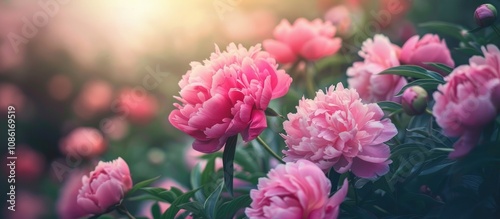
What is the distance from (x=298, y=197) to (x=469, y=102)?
21 cm

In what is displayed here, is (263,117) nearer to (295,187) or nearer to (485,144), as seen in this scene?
(295,187)

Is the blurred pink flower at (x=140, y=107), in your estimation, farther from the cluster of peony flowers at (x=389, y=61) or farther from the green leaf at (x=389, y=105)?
the green leaf at (x=389, y=105)

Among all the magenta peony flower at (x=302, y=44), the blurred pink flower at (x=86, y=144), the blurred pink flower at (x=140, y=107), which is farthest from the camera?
the blurred pink flower at (x=140, y=107)

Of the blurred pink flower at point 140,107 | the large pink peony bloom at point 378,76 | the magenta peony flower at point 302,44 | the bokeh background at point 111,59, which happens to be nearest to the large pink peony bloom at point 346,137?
the large pink peony bloom at point 378,76

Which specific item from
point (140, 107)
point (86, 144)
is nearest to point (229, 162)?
point (86, 144)

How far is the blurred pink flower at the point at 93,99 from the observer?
189cm

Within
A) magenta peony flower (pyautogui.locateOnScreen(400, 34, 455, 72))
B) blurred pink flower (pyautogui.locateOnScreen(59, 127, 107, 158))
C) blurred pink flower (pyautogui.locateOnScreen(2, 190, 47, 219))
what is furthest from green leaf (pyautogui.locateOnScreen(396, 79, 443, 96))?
blurred pink flower (pyautogui.locateOnScreen(2, 190, 47, 219))

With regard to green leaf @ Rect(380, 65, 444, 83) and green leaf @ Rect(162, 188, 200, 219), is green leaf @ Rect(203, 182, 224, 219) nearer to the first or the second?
green leaf @ Rect(162, 188, 200, 219)

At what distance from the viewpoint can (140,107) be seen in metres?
1.78

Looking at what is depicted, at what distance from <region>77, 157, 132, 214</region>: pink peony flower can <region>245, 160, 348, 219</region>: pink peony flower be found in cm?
24

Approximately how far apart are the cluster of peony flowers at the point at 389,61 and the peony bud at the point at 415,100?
0.14 m

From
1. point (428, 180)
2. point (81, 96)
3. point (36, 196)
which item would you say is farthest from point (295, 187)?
point (81, 96)

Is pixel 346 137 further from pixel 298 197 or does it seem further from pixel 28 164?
pixel 28 164

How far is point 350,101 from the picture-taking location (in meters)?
0.71
